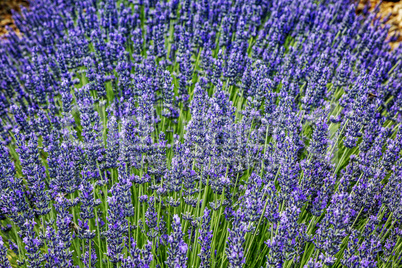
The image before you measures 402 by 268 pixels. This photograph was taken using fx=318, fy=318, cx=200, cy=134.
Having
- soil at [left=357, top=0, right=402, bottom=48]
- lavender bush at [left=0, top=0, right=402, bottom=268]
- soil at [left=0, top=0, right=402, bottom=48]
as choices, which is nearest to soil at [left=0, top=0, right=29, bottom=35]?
soil at [left=0, top=0, right=402, bottom=48]

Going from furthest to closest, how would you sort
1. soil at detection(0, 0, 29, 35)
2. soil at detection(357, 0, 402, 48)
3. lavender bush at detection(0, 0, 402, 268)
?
1. soil at detection(0, 0, 29, 35)
2. soil at detection(357, 0, 402, 48)
3. lavender bush at detection(0, 0, 402, 268)

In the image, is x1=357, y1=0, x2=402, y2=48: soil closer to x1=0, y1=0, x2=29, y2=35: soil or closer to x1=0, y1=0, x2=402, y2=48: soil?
x1=0, y1=0, x2=402, y2=48: soil

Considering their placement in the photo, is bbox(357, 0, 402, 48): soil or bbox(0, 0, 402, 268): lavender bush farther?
bbox(357, 0, 402, 48): soil

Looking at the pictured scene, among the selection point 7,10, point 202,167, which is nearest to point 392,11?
point 202,167

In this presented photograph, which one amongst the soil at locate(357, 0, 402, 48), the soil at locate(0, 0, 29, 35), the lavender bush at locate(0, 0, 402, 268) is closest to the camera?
the lavender bush at locate(0, 0, 402, 268)

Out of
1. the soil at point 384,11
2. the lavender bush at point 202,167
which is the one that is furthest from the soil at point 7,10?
the lavender bush at point 202,167

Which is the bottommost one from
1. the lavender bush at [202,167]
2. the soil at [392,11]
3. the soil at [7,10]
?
the soil at [7,10]

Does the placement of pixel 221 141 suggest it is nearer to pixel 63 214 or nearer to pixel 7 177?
pixel 63 214

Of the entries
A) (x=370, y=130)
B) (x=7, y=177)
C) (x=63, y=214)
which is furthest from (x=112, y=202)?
(x=370, y=130)

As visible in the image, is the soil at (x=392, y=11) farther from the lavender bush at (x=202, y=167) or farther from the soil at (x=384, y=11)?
the lavender bush at (x=202, y=167)
